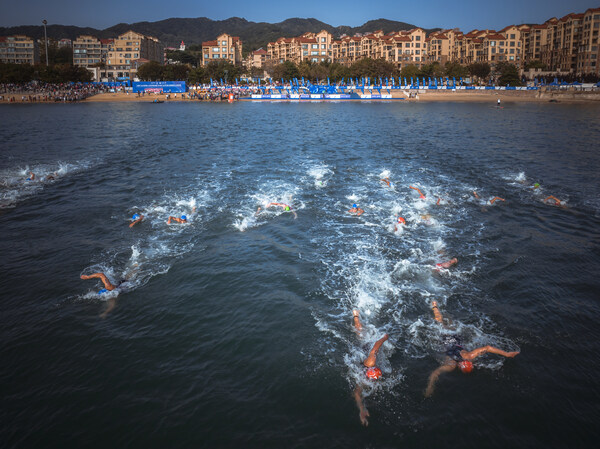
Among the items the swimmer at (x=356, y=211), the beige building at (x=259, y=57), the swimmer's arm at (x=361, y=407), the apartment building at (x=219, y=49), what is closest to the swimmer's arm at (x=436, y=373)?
the swimmer's arm at (x=361, y=407)

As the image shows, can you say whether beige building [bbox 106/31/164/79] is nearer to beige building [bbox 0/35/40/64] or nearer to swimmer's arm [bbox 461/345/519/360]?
beige building [bbox 0/35/40/64]

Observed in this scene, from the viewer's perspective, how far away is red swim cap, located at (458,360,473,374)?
8641mm

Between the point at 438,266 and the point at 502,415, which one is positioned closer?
the point at 502,415

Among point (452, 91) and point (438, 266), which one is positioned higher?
point (452, 91)

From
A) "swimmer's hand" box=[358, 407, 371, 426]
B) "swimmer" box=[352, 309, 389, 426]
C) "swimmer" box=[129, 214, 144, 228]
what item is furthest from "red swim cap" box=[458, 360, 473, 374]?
"swimmer" box=[129, 214, 144, 228]

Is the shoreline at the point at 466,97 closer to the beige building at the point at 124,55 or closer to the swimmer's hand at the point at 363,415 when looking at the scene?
the beige building at the point at 124,55

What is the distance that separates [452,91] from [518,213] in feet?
309

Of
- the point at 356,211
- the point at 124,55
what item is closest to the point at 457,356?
the point at 356,211

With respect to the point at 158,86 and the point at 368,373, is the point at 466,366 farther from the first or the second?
the point at 158,86

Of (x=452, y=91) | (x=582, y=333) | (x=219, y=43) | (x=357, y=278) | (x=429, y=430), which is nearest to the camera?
(x=429, y=430)

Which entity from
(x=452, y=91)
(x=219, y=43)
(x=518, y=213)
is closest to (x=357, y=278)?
(x=518, y=213)

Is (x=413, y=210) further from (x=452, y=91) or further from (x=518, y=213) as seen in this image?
(x=452, y=91)

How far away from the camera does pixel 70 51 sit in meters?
168

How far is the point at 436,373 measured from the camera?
853 centimetres
